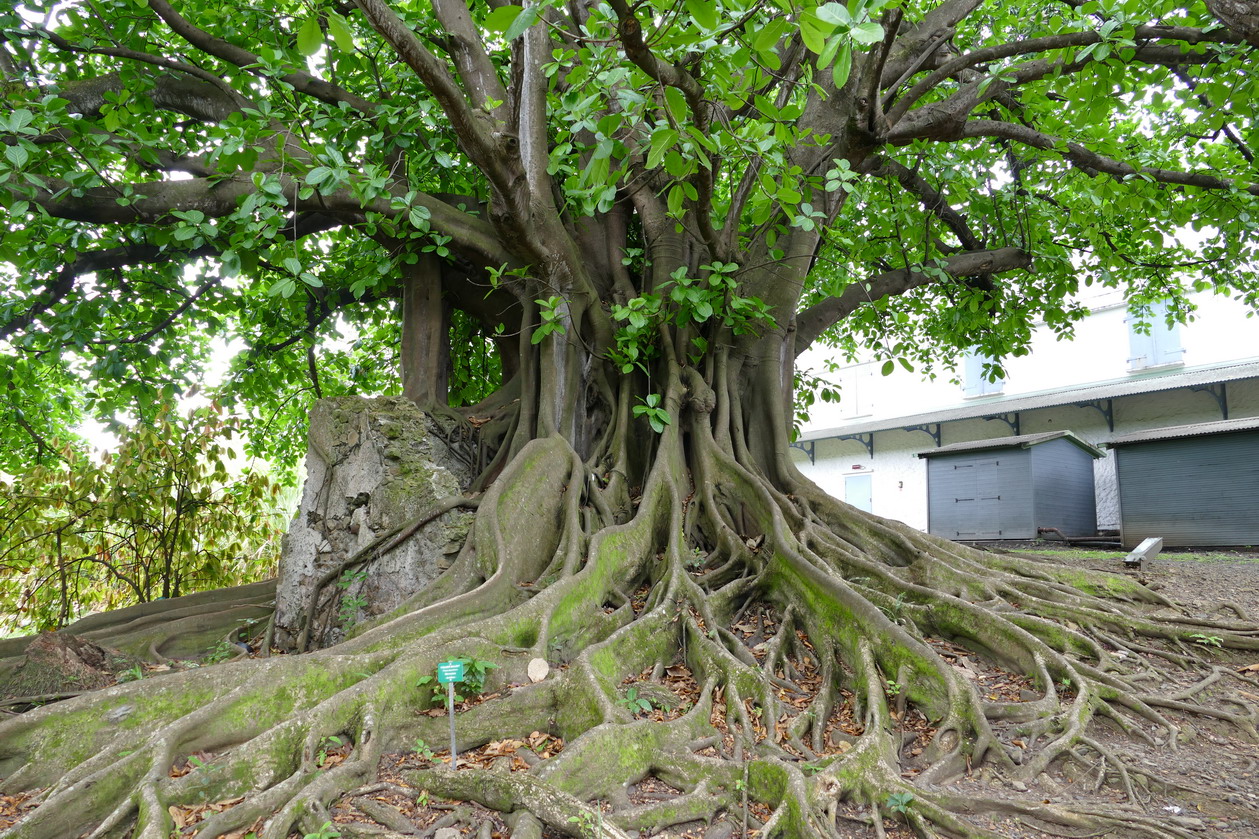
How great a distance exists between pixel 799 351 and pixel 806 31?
22.4 feet

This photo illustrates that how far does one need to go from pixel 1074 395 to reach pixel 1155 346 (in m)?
2.92

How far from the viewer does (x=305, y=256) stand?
651 centimetres

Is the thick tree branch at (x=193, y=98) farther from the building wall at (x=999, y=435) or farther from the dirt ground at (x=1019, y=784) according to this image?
the building wall at (x=999, y=435)

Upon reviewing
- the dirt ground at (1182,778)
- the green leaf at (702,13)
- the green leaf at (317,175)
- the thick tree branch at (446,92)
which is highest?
the thick tree branch at (446,92)

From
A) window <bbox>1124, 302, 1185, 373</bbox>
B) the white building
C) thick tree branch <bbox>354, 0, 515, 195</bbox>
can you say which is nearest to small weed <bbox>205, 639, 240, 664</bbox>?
thick tree branch <bbox>354, 0, 515, 195</bbox>

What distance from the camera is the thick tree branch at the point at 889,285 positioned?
878 centimetres

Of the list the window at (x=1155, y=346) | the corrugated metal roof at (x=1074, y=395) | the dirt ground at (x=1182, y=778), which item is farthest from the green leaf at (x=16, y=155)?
the window at (x=1155, y=346)

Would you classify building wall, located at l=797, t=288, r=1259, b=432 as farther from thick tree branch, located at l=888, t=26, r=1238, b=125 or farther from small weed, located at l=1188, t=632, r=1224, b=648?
small weed, located at l=1188, t=632, r=1224, b=648

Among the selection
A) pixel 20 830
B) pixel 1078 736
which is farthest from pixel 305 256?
pixel 1078 736

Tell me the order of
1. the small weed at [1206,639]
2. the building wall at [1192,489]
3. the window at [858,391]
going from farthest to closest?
the window at [858,391], the building wall at [1192,489], the small weed at [1206,639]

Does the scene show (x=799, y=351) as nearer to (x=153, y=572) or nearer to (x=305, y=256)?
(x=305, y=256)

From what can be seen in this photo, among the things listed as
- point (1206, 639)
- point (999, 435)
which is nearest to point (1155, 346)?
point (999, 435)

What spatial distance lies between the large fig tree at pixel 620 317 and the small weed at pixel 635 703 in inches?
3.3

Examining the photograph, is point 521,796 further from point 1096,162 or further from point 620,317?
point 1096,162
